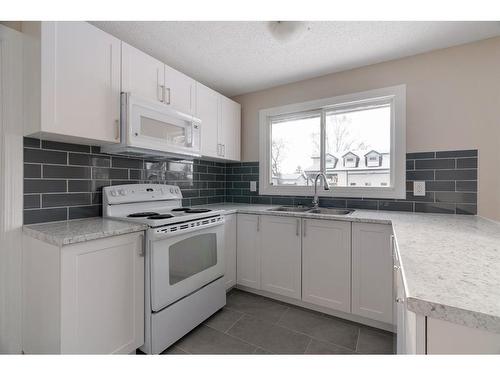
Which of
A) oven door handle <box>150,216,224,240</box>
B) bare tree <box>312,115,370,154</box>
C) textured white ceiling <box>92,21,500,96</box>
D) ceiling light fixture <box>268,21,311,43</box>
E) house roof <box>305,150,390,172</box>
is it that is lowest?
oven door handle <box>150,216,224,240</box>

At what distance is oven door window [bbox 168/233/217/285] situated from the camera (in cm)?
167

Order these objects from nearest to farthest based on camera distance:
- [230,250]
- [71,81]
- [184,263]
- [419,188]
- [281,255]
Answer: [71,81], [184,263], [419,188], [281,255], [230,250]

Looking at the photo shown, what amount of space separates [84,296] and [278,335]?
1.32 meters

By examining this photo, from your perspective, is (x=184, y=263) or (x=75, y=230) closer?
(x=75, y=230)

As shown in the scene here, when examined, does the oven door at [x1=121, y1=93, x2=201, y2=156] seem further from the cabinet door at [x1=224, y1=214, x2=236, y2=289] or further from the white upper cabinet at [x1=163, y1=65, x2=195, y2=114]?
the cabinet door at [x1=224, y1=214, x2=236, y2=289]

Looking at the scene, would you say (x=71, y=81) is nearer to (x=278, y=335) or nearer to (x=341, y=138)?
(x=278, y=335)

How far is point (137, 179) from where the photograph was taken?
2152 mm

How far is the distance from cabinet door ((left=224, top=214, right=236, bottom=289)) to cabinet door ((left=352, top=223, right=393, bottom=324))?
113cm

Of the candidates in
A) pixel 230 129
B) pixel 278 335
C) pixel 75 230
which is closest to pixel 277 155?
pixel 230 129

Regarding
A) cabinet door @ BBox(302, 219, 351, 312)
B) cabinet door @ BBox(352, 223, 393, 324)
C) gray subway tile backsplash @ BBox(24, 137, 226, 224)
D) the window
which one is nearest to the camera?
gray subway tile backsplash @ BBox(24, 137, 226, 224)

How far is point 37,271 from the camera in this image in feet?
4.51

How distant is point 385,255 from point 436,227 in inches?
16.9

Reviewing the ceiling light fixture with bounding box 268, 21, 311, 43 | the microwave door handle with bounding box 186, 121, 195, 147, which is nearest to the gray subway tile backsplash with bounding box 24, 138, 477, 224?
the microwave door handle with bounding box 186, 121, 195, 147

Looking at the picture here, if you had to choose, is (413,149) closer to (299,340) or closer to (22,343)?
(299,340)
